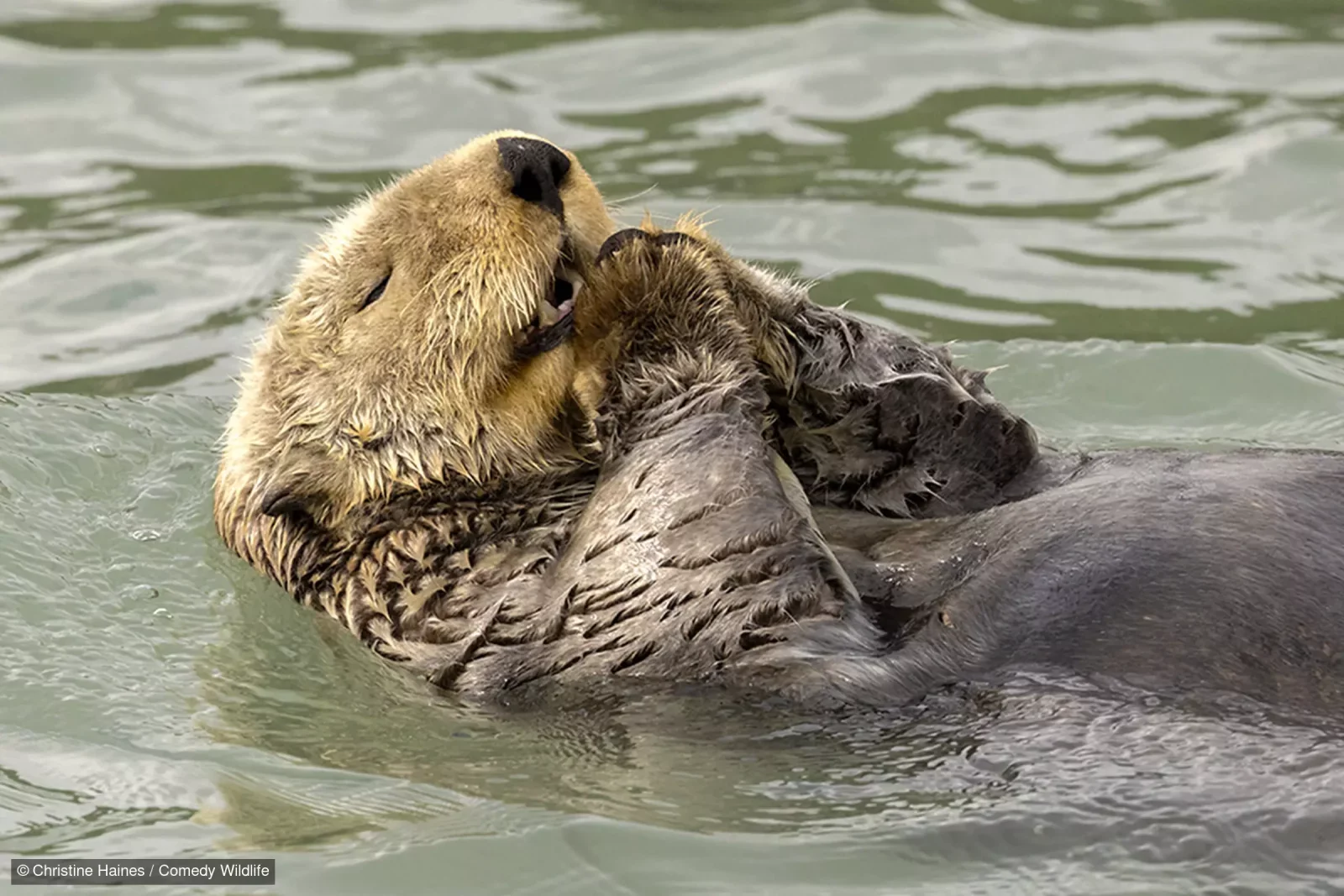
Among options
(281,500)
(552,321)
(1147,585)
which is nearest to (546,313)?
(552,321)

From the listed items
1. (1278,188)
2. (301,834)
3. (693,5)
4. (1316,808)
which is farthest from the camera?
(693,5)

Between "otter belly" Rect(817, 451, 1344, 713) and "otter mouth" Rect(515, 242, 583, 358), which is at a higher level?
"otter mouth" Rect(515, 242, 583, 358)

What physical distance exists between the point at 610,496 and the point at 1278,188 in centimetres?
459

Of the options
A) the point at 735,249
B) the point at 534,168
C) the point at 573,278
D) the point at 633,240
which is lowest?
A: the point at 735,249

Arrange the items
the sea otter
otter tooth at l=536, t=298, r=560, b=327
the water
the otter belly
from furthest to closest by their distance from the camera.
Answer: otter tooth at l=536, t=298, r=560, b=327 → the sea otter → the otter belly → the water

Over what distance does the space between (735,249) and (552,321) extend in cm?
332

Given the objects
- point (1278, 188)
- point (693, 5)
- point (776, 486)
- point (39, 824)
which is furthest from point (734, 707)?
point (693, 5)

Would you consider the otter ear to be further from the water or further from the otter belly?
the otter belly

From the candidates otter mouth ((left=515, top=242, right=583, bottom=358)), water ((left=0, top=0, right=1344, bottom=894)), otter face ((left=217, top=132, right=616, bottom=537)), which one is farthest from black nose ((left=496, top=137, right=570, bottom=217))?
water ((left=0, top=0, right=1344, bottom=894))

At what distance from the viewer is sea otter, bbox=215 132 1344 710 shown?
3.69 metres

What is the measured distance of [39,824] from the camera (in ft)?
12.4

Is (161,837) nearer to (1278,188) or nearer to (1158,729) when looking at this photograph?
(1158,729)

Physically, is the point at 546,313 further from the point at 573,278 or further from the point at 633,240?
the point at 633,240

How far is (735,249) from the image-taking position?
750 cm
